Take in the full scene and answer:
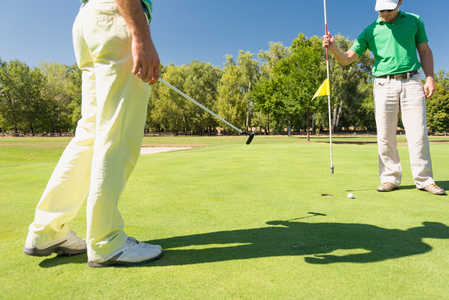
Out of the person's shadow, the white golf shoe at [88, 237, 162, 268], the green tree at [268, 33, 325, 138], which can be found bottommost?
the person's shadow

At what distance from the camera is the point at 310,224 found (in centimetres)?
255

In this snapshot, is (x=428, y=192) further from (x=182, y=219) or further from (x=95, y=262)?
(x=95, y=262)

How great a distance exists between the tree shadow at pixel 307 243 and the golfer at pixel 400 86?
2.00 m

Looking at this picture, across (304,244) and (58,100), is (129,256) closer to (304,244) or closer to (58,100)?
(304,244)

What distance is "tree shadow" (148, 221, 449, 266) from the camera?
189 centimetres

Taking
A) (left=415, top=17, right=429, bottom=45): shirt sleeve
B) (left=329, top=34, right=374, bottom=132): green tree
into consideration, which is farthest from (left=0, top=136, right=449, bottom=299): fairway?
(left=329, top=34, right=374, bottom=132): green tree

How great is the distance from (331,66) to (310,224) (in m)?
51.8

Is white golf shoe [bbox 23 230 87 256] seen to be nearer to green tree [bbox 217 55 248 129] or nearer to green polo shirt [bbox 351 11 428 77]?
green polo shirt [bbox 351 11 428 77]

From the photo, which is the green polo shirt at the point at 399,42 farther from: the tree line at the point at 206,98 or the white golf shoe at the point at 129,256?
the tree line at the point at 206,98

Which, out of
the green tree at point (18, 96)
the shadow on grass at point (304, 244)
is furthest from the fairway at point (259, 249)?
the green tree at point (18, 96)

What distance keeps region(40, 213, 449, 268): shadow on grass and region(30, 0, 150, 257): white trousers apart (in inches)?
10.2

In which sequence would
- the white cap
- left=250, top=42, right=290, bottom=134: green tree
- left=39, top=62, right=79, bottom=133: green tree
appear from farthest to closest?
left=39, top=62, right=79, bottom=133: green tree < left=250, top=42, right=290, bottom=134: green tree < the white cap

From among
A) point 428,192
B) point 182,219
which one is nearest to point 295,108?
point 428,192

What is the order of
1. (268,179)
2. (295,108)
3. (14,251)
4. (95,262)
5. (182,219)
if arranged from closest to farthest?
(95,262) < (14,251) < (182,219) < (268,179) < (295,108)
